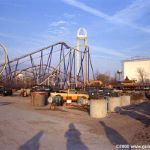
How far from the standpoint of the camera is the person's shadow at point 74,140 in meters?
10.2

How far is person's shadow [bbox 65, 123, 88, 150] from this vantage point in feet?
33.4

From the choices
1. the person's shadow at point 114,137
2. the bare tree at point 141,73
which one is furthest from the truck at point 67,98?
the bare tree at point 141,73

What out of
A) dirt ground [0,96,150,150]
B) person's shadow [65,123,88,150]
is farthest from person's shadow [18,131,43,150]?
person's shadow [65,123,88,150]

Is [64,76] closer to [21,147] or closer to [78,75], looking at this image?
[78,75]

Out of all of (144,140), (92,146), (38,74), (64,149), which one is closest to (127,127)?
(144,140)

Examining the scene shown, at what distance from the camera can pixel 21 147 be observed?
984cm

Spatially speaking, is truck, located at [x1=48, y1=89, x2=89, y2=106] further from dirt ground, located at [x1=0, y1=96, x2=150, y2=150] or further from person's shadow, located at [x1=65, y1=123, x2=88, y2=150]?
person's shadow, located at [x1=65, y1=123, x2=88, y2=150]

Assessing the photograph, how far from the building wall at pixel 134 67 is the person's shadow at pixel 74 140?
73.2m

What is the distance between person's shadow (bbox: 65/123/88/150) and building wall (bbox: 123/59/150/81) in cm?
7318

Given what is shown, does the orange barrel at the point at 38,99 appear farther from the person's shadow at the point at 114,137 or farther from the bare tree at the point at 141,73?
the bare tree at the point at 141,73

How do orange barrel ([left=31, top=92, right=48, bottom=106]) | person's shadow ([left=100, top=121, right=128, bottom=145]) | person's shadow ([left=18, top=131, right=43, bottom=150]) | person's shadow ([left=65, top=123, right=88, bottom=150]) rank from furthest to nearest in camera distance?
orange barrel ([left=31, top=92, right=48, bottom=106]) < person's shadow ([left=100, top=121, right=128, bottom=145]) < person's shadow ([left=65, top=123, right=88, bottom=150]) < person's shadow ([left=18, top=131, right=43, bottom=150])

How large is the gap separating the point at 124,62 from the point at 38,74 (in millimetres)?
40217

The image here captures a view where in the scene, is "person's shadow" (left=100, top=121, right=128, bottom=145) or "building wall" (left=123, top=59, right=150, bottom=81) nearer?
"person's shadow" (left=100, top=121, right=128, bottom=145)

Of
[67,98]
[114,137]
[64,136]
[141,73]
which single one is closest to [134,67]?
[141,73]
